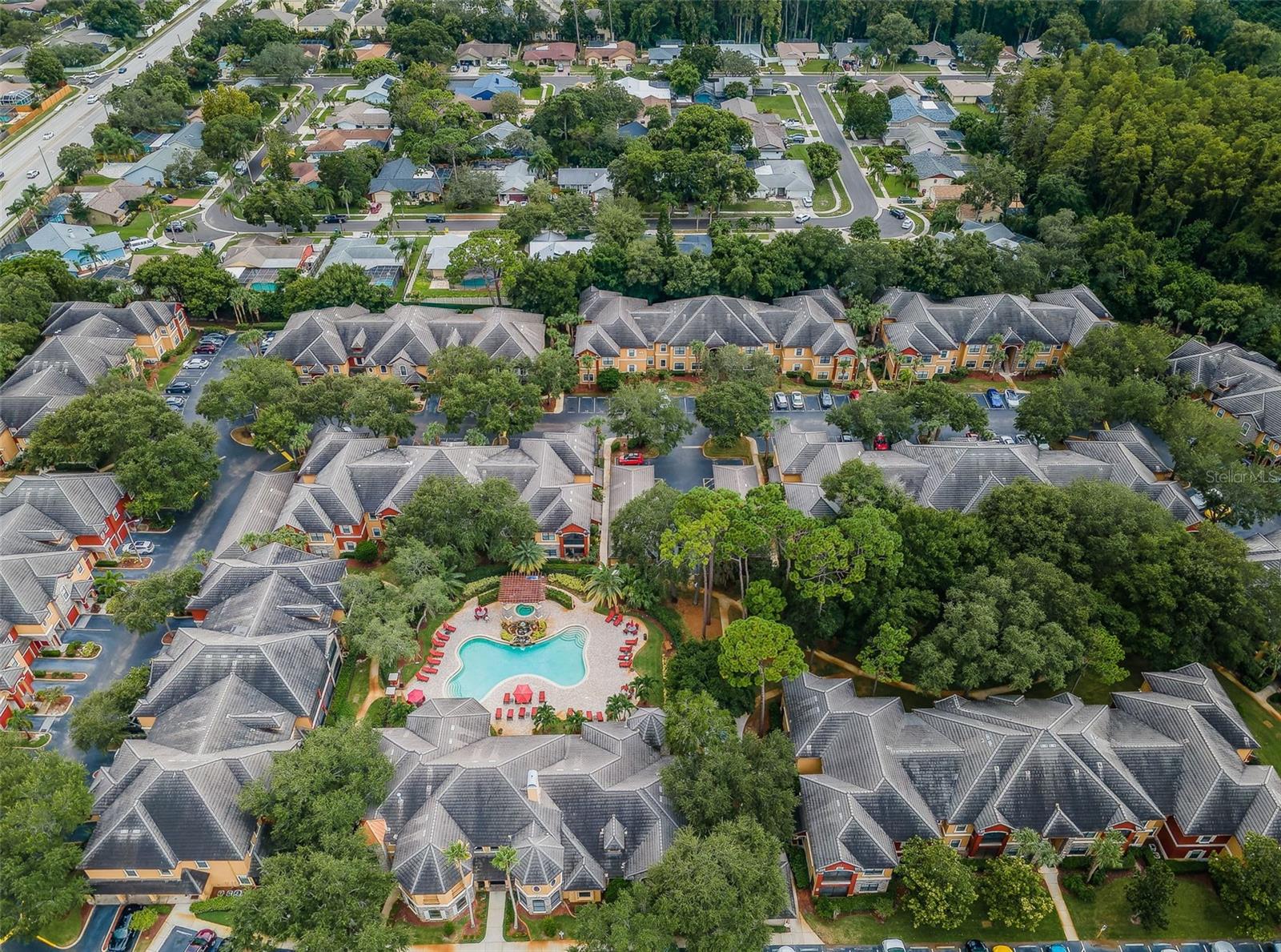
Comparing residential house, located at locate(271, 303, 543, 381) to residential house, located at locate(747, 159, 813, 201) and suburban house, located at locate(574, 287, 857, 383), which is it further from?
residential house, located at locate(747, 159, 813, 201)

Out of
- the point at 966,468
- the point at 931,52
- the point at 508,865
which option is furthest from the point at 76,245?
the point at 931,52

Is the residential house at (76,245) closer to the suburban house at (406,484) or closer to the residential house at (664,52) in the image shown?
the suburban house at (406,484)

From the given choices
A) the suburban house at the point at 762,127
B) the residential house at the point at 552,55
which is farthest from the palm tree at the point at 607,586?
the residential house at the point at 552,55

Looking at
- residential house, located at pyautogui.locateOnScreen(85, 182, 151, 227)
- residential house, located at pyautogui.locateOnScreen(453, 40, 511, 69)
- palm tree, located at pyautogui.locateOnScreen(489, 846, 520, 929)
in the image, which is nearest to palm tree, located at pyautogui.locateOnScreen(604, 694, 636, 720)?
palm tree, located at pyautogui.locateOnScreen(489, 846, 520, 929)

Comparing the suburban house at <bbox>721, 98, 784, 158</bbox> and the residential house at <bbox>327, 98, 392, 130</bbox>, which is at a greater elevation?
the residential house at <bbox>327, 98, 392, 130</bbox>

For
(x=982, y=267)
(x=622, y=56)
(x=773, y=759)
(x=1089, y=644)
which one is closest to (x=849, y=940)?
(x=773, y=759)

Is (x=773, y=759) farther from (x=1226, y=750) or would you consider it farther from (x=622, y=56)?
(x=622, y=56)
